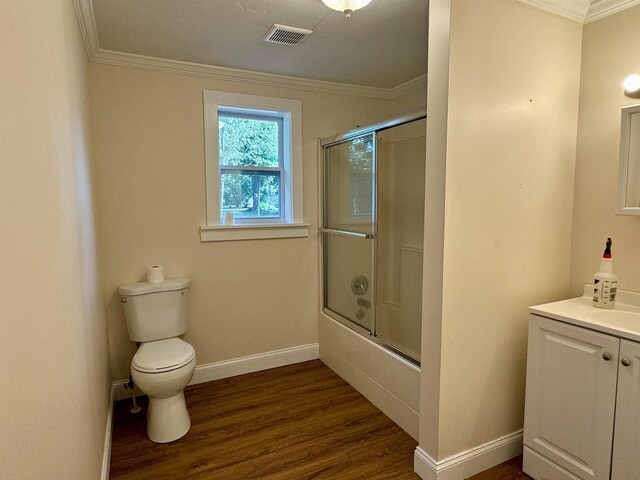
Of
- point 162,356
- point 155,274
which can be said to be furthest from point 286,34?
point 162,356

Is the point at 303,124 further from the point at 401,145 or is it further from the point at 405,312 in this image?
the point at 405,312

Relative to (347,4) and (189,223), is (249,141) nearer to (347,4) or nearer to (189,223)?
(189,223)

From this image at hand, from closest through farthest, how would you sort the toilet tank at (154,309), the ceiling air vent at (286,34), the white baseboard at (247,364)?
1. the ceiling air vent at (286,34)
2. the toilet tank at (154,309)
3. the white baseboard at (247,364)

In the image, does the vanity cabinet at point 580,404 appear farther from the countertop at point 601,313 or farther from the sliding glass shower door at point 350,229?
the sliding glass shower door at point 350,229

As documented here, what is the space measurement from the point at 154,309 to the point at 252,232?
883 millimetres

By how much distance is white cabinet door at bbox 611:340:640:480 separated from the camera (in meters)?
1.43

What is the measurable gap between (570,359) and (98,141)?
2888 mm

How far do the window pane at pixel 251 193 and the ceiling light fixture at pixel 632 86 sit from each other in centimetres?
222

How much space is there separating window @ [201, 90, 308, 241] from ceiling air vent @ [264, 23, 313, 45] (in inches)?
26.0

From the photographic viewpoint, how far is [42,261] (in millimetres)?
935

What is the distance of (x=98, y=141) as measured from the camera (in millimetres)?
2439

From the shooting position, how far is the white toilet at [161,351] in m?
2.13

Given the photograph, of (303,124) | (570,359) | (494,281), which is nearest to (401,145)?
(303,124)

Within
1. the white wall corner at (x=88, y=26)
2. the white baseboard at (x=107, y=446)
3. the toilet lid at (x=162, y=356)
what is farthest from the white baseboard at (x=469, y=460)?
the white wall corner at (x=88, y=26)
